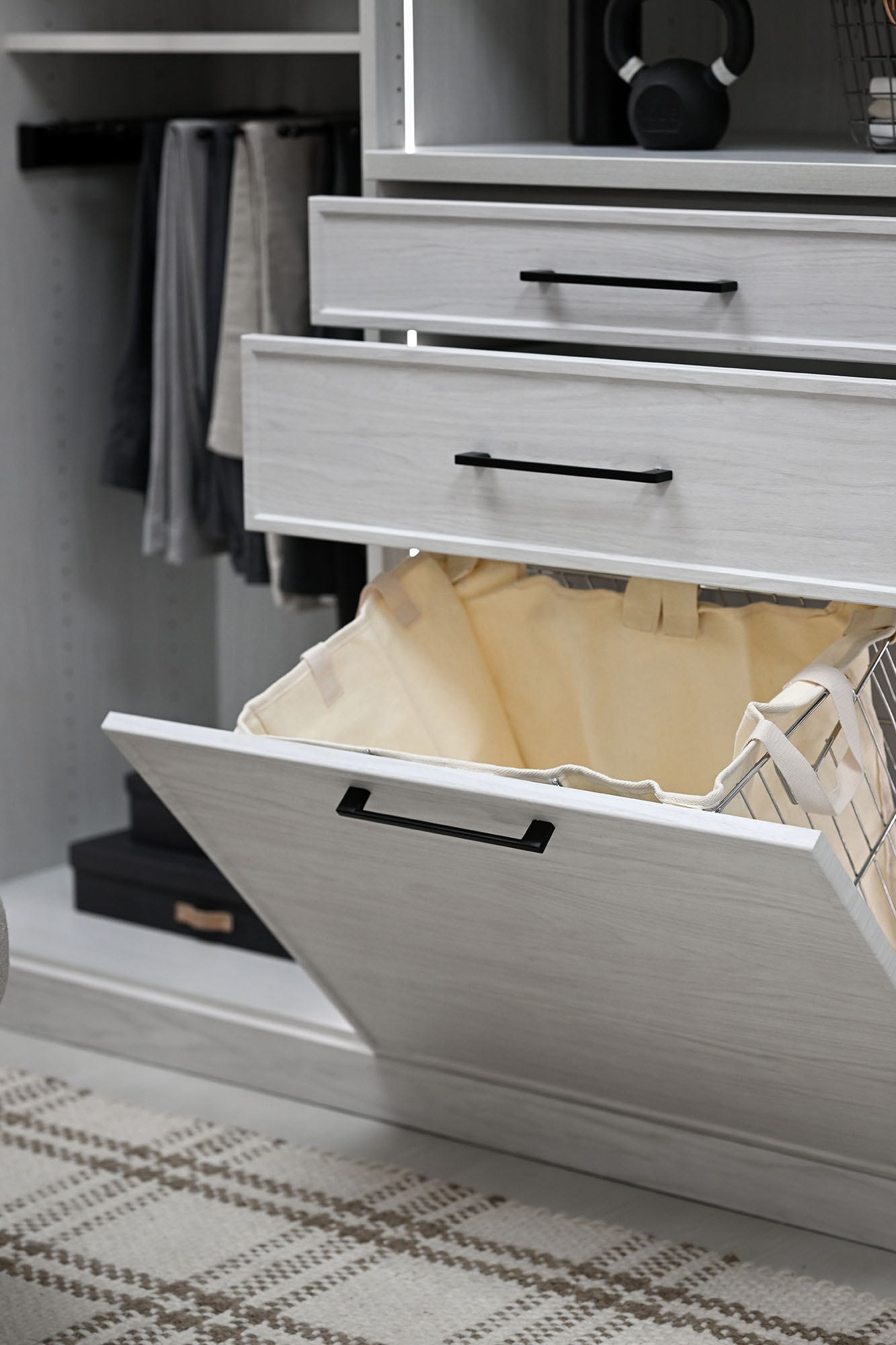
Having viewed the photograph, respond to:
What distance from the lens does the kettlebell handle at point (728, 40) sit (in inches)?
68.3

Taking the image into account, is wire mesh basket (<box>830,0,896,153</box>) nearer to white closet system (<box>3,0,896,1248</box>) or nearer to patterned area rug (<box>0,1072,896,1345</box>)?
white closet system (<box>3,0,896,1248</box>)

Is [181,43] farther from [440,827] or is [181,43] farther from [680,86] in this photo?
[440,827]

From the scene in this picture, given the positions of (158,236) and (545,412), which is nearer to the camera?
(545,412)

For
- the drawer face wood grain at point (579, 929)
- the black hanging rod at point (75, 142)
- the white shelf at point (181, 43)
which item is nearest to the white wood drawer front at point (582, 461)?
the drawer face wood grain at point (579, 929)

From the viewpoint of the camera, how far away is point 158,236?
2260 mm

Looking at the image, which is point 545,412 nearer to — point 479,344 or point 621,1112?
point 479,344

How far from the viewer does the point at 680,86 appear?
1.75m

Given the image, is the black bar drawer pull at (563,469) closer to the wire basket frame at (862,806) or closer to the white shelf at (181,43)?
the wire basket frame at (862,806)

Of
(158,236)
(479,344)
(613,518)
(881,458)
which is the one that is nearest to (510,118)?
(479,344)

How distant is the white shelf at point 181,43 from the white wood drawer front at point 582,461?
40 cm

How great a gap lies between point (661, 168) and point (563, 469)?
28 cm

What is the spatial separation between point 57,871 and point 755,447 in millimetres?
1355

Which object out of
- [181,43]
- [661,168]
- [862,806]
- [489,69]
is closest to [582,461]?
[661,168]

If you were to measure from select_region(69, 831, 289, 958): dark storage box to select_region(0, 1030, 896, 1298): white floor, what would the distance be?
19cm
